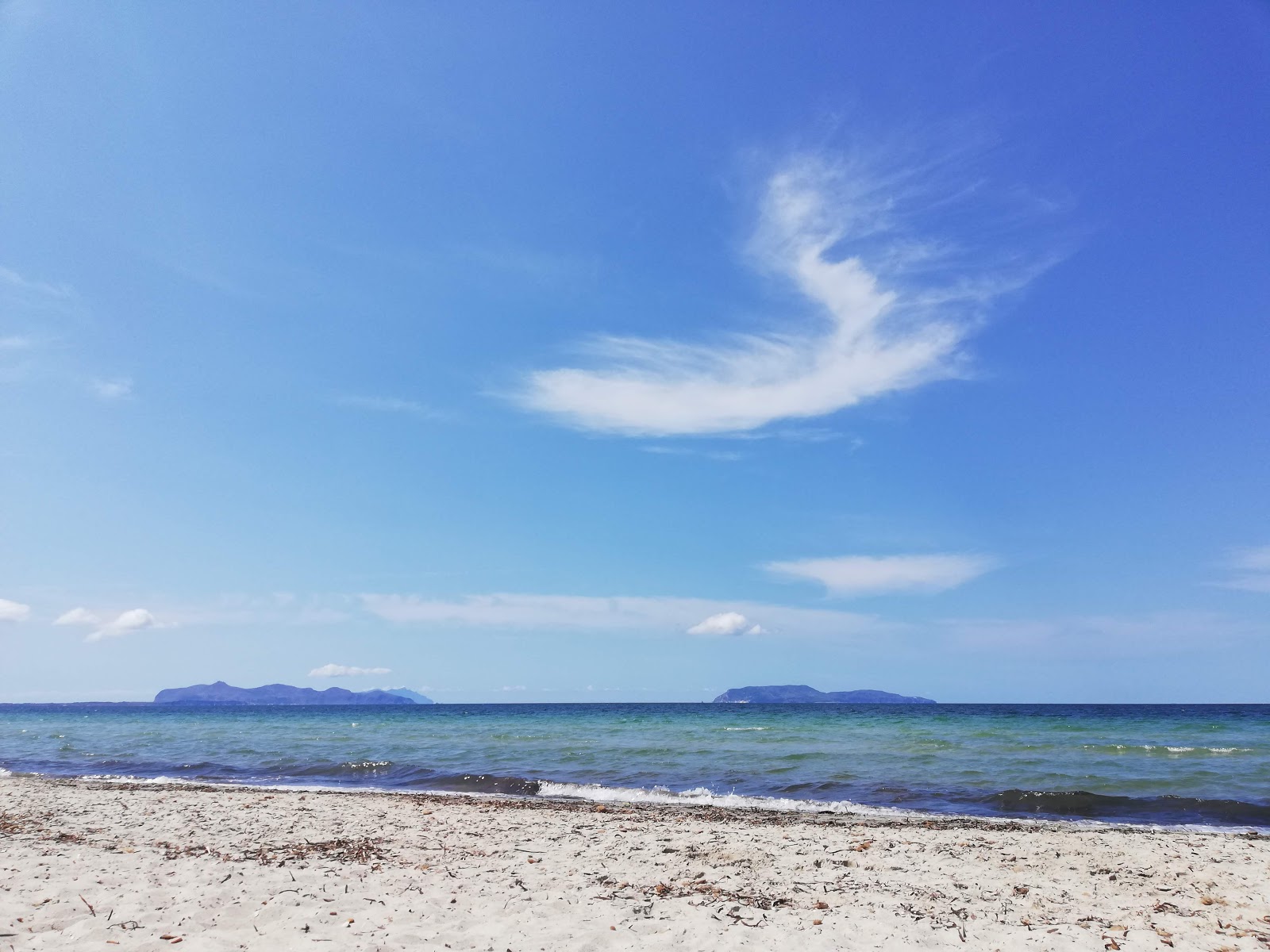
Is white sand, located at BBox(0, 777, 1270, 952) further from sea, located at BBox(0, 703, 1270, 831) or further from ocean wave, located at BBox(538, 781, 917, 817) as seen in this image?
sea, located at BBox(0, 703, 1270, 831)

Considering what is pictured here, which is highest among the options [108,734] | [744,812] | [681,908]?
[681,908]

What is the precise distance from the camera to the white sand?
6.82 m

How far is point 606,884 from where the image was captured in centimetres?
870

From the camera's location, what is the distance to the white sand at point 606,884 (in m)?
6.82

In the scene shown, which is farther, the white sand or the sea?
the sea

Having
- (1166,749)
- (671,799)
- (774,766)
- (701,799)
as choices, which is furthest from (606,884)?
(1166,749)

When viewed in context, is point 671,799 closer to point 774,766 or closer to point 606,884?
point 774,766

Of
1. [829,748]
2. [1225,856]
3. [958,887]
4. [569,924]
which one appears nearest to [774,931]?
[569,924]

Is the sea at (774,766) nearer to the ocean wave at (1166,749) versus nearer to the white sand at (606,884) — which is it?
the ocean wave at (1166,749)

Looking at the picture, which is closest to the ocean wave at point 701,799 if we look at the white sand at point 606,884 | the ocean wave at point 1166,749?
the white sand at point 606,884

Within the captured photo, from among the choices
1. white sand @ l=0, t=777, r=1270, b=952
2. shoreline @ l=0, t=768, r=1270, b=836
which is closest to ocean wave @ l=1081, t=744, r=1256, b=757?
shoreline @ l=0, t=768, r=1270, b=836

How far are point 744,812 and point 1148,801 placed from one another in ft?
33.4

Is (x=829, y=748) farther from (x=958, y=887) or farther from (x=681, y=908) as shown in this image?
(x=681, y=908)

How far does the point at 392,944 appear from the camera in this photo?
21.1 ft
